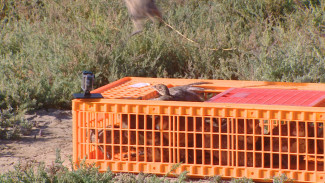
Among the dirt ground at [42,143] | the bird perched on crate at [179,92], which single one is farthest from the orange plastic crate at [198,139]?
the dirt ground at [42,143]

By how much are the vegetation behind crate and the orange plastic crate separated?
1751 mm

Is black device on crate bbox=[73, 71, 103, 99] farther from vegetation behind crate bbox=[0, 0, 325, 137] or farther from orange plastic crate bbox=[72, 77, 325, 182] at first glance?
vegetation behind crate bbox=[0, 0, 325, 137]

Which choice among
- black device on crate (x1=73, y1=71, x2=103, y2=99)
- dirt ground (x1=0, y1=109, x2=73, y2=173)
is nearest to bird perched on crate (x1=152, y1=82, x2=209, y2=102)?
black device on crate (x1=73, y1=71, x2=103, y2=99)

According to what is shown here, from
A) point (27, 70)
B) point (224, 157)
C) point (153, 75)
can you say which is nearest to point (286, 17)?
point (153, 75)

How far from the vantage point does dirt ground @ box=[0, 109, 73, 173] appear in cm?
456

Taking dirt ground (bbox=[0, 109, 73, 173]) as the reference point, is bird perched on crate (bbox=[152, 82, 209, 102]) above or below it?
above

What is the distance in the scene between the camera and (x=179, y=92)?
14.9ft

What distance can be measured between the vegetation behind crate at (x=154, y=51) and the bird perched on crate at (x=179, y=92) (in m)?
1.43

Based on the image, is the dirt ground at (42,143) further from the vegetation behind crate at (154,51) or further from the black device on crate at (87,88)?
the black device on crate at (87,88)

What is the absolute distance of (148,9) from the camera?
66.1 inches

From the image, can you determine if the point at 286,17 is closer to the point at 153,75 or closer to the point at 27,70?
the point at 153,75

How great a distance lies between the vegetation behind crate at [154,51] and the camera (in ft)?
19.8

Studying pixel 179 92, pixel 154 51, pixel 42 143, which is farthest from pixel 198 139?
pixel 154 51

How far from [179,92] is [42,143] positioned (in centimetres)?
132
